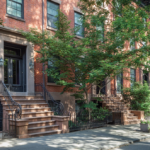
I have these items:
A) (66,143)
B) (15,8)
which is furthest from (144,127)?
(15,8)

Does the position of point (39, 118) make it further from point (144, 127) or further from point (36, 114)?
point (144, 127)

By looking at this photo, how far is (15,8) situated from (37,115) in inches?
253

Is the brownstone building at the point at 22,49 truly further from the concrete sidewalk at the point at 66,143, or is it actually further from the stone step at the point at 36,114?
the concrete sidewalk at the point at 66,143

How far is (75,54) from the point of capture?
11453 mm

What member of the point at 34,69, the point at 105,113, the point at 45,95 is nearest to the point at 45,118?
the point at 45,95

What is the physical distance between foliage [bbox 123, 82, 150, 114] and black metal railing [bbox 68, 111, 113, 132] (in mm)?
3979

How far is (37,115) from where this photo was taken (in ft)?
35.8

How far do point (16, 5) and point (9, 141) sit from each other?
809 cm

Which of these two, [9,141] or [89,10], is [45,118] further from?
[89,10]

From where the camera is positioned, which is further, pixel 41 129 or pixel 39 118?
pixel 39 118

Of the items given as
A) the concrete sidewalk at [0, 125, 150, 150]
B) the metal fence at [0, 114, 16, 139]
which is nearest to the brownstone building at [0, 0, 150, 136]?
the metal fence at [0, 114, 16, 139]

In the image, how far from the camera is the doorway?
12.4 meters

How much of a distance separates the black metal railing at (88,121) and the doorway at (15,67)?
3.64 meters

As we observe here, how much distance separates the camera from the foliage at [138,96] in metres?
16.9
